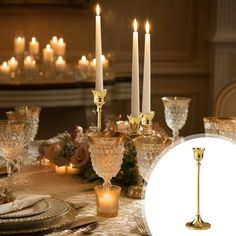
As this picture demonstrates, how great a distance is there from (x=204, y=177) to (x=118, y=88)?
276 centimetres

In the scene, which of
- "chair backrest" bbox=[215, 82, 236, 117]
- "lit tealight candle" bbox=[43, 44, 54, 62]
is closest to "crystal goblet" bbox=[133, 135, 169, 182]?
"chair backrest" bbox=[215, 82, 236, 117]

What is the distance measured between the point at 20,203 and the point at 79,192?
0.93 feet

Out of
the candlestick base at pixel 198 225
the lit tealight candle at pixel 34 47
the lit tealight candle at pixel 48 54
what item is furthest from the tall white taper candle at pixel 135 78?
the lit tealight candle at pixel 34 47

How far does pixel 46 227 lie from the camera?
1.35m

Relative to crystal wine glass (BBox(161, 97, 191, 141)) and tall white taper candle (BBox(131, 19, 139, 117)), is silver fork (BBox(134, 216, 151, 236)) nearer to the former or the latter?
tall white taper candle (BBox(131, 19, 139, 117))

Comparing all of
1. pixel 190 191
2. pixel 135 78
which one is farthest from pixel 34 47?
pixel 190 191

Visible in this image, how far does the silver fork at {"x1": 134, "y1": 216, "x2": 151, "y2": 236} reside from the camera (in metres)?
1.38

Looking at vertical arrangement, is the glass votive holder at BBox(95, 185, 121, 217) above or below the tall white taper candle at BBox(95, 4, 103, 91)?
below

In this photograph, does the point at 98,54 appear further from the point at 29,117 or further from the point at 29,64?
the point at 29,64

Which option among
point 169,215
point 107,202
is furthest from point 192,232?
point 107,202

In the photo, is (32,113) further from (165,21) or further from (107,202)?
(165,21)

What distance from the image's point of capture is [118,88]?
4363mm

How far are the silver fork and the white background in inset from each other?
0.6 inches

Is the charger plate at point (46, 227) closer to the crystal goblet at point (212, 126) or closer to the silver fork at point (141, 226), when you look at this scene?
the silver fork at point (141, 226)
